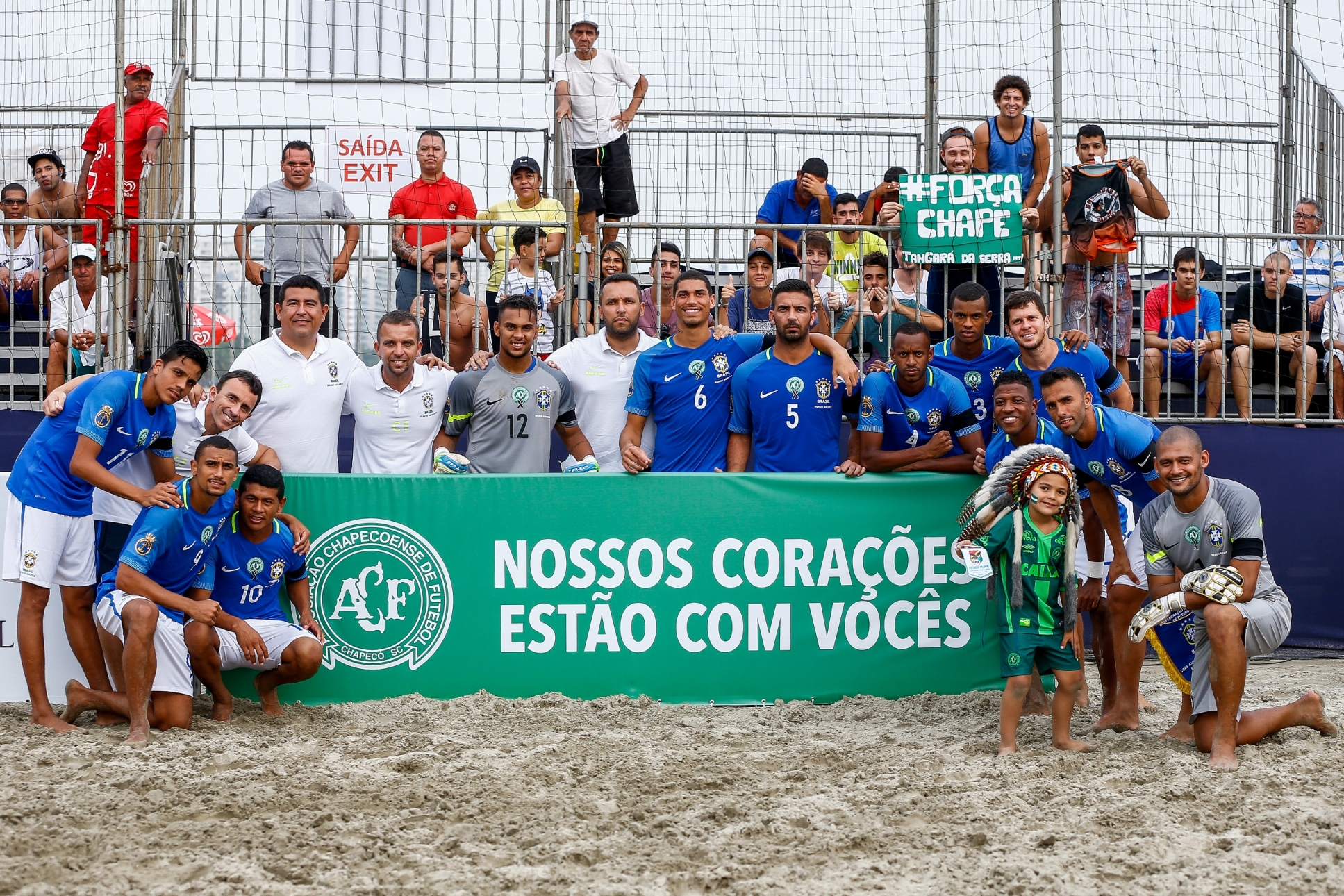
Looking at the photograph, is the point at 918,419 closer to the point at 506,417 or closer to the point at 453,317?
the point at 506,417

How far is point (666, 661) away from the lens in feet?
22.0

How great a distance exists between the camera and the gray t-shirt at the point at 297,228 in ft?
28.4

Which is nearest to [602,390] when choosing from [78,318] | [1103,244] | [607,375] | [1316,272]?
[607,375]

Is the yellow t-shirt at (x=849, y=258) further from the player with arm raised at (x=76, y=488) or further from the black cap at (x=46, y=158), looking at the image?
the black cap at (x=46, y=158)

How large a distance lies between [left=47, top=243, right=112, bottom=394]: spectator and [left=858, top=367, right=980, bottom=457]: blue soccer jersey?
4.81 metres

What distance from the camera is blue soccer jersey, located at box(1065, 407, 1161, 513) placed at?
596 centimetres

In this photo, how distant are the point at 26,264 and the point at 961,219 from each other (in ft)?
22.8

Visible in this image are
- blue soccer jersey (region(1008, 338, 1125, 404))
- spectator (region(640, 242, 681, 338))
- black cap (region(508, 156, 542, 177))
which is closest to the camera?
blue soccer jersey (region(1008, 338, 1125, 404))

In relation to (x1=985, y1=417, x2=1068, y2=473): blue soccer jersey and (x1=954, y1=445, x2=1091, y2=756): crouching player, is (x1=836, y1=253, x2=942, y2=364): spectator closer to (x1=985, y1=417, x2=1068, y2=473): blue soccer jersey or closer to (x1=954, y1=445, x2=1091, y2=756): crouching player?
(x1=985, y1=417, x2=1068, y2=473): blue soccer jersey

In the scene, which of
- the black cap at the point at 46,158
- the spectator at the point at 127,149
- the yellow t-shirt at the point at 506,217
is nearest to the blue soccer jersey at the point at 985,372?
the yellow t-shirt at the point at 506,217

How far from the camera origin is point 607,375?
23.6 ft

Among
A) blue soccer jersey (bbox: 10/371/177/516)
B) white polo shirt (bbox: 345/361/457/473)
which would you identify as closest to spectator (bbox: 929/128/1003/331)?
white polo shirt (bbox: 345/361/457/473)

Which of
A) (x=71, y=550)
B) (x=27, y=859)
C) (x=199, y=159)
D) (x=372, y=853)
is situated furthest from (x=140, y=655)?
(x=199, y=159)

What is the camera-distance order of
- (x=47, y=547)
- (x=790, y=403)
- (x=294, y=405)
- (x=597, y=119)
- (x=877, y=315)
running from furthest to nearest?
(x=597, y=119) < (x=877, y=315) < (x=294, y=405) < (x=790, y=403) < (x=47, y=547)
